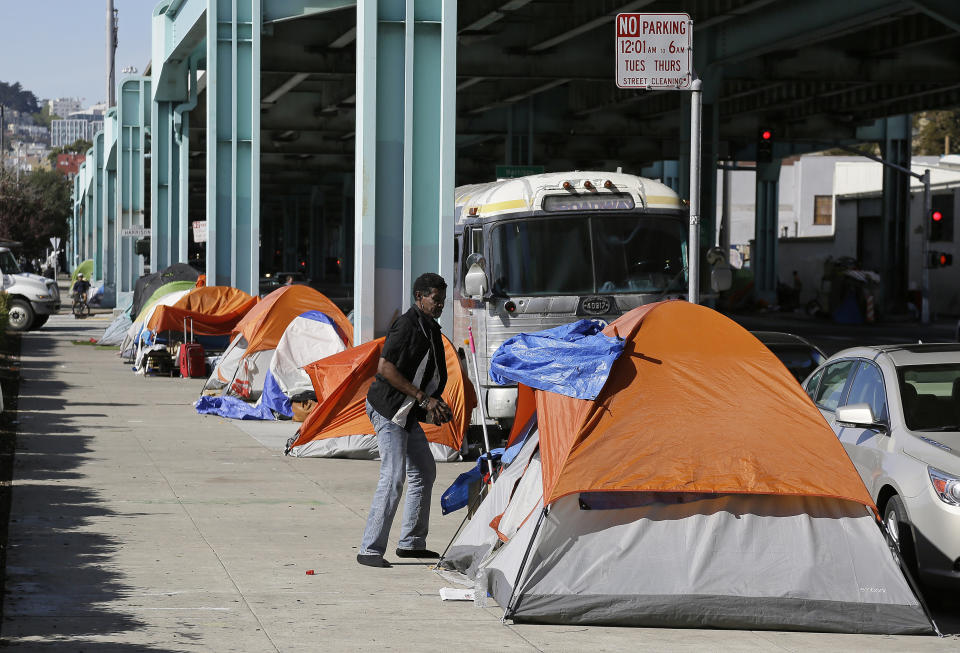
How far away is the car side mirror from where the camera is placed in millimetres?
9086

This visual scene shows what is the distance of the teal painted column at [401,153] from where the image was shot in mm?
17500

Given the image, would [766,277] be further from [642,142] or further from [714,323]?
[714,323]

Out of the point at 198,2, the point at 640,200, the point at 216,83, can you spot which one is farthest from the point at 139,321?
the point at 640,200

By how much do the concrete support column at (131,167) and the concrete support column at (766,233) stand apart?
26.0 meters

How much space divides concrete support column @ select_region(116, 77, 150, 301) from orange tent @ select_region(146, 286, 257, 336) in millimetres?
19726

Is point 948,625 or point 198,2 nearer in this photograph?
point 948,625

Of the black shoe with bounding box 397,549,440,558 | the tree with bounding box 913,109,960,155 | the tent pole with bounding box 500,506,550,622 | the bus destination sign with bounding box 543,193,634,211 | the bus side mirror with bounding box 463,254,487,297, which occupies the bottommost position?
the black shoe with bounding box 397,549,440,558

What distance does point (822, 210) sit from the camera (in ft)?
274

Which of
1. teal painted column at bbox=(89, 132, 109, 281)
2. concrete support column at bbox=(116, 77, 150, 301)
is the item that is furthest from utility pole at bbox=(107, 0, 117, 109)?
concrete support column at bbox=(116, 77, 150, 301)

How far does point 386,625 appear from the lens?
779cm

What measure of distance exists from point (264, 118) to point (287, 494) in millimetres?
40277

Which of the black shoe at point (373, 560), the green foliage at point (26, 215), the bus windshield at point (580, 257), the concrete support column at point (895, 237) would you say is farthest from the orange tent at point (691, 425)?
the green foliage at point (26, 215)

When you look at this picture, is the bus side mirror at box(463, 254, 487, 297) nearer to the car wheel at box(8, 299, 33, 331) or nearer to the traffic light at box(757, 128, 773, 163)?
the traffic light at box(757, 128, 773, 163)

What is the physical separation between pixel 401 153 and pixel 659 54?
6789 millimetres
